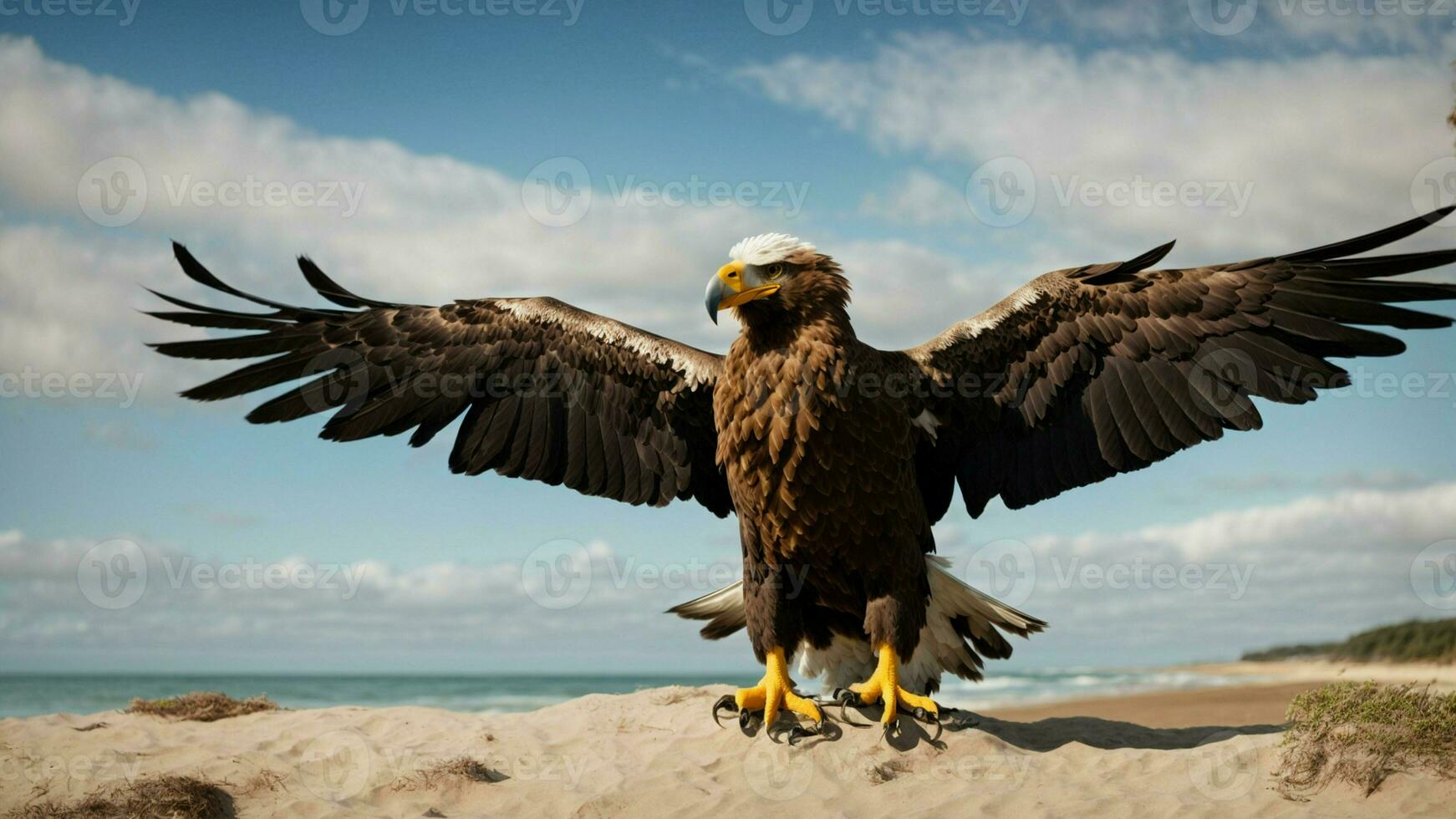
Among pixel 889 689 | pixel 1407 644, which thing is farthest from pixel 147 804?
pixel 1407 644

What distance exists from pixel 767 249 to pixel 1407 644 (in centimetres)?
2368

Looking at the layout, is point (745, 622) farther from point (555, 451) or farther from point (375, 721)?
point (375, 721)

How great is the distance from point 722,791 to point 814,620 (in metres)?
1.23

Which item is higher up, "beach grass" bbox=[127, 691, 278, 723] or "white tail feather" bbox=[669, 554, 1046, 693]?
"white tail feather" bbox=[669, 554, 1046, 693]

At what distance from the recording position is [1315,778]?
17.8ft

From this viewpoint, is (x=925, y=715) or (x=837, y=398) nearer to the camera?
(x=837, y=398)

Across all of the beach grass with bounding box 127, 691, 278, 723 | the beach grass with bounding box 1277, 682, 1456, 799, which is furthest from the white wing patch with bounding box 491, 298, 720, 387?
the beach grass with bounding box 127, 691, 278, 723

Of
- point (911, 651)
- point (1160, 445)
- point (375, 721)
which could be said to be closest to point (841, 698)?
point (911, 651)

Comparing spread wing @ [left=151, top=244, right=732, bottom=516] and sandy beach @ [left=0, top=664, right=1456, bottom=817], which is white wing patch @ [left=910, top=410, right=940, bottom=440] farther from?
sandy beach @ [left=0, top=664, right=1456, bottom=817]

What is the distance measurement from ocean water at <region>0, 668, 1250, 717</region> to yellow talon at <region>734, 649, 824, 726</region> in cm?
1468

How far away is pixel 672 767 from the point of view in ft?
19.8

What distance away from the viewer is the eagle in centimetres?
583

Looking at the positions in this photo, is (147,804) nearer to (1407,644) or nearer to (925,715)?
(925,715)

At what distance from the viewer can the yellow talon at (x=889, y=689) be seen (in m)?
5.96
